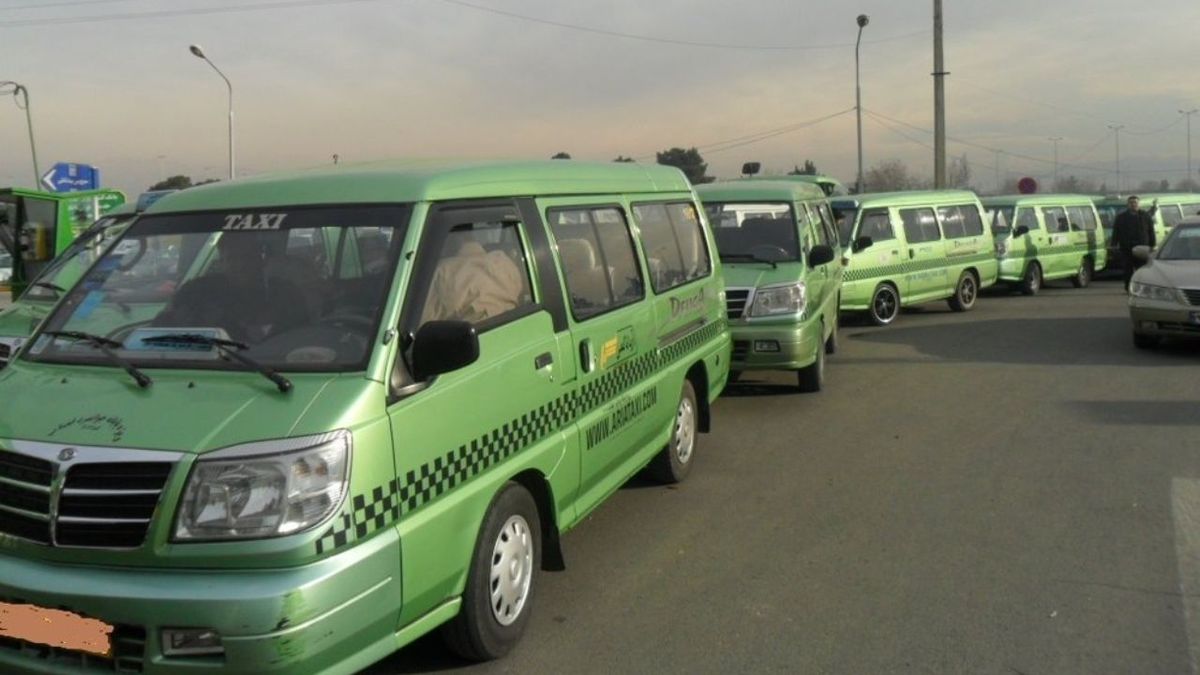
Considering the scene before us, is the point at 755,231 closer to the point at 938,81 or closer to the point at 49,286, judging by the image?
the point at 49,286

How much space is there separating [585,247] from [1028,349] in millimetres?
9299

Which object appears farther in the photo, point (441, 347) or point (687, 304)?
point (687, 304)

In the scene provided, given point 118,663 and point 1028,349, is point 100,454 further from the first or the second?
point 1028,349

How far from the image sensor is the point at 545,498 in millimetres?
4668

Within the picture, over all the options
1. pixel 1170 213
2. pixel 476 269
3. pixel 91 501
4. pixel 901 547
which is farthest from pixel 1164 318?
pixel 1170 213

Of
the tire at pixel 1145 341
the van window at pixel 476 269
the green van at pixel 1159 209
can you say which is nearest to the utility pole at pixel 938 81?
the green van at pixel 1159 209

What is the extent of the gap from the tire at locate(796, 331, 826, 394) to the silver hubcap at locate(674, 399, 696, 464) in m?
3.20

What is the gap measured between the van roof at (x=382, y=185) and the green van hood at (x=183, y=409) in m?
0.94

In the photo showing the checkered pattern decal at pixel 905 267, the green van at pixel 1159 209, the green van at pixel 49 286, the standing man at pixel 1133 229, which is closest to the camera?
the green van at pixel 49 286

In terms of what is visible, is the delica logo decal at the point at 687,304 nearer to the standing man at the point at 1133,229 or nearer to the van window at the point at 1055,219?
the standing man at the point at 1133,229

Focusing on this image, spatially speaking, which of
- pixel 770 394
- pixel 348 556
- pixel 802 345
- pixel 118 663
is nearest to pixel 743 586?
pixel 348 556

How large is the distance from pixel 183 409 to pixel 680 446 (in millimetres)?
4009

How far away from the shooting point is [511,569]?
4.32m

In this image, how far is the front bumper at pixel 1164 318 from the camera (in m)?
11.3
